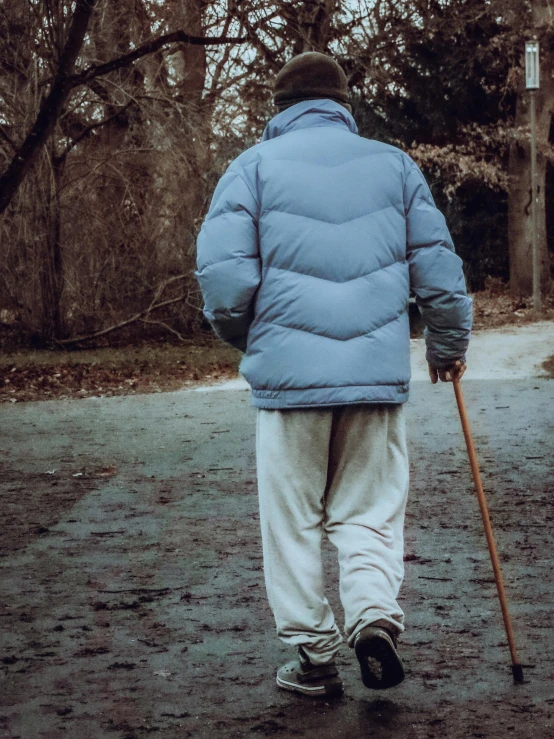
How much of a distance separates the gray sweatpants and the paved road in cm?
→ 27

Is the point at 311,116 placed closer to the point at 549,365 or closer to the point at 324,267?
the point at 324,267

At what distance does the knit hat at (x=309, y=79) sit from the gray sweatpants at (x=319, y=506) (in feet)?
3.30

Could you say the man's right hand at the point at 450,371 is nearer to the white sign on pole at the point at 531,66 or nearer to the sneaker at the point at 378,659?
the sneaker at the point at 378,659

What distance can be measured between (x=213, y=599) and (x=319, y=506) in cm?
127

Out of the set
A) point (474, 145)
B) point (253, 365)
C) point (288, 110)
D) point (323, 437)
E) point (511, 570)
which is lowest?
point (511, 570)

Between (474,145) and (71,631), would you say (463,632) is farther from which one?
(474,145)

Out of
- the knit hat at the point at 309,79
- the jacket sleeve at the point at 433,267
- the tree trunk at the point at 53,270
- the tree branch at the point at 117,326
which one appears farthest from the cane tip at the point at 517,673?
the tree branch at the point at 117,326

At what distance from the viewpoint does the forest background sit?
14.1 m

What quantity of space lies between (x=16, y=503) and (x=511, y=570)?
322 cm

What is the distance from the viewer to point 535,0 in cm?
2372

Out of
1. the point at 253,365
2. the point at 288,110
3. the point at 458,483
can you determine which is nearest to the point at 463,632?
the point at 253,365

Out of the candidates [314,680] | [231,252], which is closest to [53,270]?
[231,252]

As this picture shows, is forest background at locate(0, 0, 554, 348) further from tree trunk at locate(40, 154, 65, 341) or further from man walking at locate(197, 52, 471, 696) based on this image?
man walking at locate(197, 52, 471, 696)

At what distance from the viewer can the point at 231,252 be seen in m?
3.46
